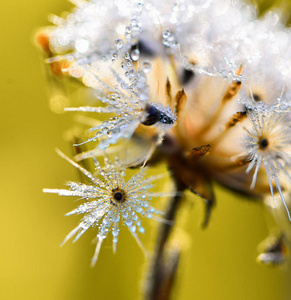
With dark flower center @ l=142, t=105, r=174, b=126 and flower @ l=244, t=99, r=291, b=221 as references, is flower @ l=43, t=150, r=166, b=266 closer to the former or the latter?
dark flower center @ l=142, t=105, r=174, b=126

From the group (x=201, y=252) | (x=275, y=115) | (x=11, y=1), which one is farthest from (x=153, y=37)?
(x=11, y=1)

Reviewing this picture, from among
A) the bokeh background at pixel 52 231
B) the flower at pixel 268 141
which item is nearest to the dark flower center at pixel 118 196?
the flower at pixel 268 141

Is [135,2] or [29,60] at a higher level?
[29,60]

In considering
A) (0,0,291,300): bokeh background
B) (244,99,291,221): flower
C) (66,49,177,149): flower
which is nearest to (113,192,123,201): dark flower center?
(66,49,177,149): flower

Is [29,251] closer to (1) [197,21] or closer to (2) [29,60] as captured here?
(2) [29,60]

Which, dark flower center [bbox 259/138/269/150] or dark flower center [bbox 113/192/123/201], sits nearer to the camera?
dark flower center [bbox 113/192/123/201]

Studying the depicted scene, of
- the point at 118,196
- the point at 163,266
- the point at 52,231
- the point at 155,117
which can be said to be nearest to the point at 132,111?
the point at 155,117
